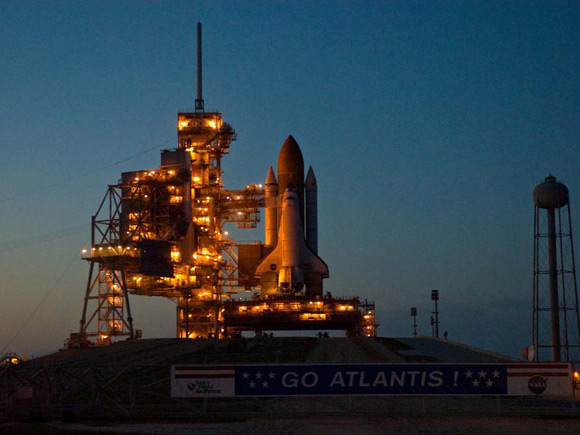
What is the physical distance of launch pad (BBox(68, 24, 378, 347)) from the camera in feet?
312

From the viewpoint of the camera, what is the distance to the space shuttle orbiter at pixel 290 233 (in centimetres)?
10650

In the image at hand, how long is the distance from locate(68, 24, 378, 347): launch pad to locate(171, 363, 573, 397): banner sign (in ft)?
192

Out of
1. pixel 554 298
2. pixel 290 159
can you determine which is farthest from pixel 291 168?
pixel 554 298

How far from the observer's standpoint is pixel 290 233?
350 feet

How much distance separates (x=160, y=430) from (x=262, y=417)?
458 centimetres

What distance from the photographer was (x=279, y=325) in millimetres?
108688

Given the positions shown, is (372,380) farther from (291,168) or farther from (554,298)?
(291,168)

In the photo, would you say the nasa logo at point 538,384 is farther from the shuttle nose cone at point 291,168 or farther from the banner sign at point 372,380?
the shuttle nose cone at point 291,168

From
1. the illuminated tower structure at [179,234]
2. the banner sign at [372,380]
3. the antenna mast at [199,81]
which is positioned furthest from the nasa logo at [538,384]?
the antenna mast at [199,81]

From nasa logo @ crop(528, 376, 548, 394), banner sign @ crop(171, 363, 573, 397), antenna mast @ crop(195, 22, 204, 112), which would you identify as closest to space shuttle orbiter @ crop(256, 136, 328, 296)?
antenna mast @ crop(195, 22, 204, 112)

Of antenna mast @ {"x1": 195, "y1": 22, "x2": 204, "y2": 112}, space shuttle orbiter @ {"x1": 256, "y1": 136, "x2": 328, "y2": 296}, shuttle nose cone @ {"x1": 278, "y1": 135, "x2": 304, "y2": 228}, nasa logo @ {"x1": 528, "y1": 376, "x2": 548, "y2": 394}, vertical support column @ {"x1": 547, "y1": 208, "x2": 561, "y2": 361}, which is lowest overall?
nasa logo @ {"x1": 528, "y1": 376, "x2": 548, "y2": 394}

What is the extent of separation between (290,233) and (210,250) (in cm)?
1565

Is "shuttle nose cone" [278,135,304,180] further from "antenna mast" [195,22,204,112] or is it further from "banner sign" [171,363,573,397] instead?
"banner sign" [171,363,573,397]

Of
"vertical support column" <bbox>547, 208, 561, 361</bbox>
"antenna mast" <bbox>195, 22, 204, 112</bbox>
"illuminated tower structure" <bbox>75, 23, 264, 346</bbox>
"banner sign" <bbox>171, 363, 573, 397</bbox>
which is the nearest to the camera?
"banner sign" <bbox>171, 363, 573, 397</bbox>
